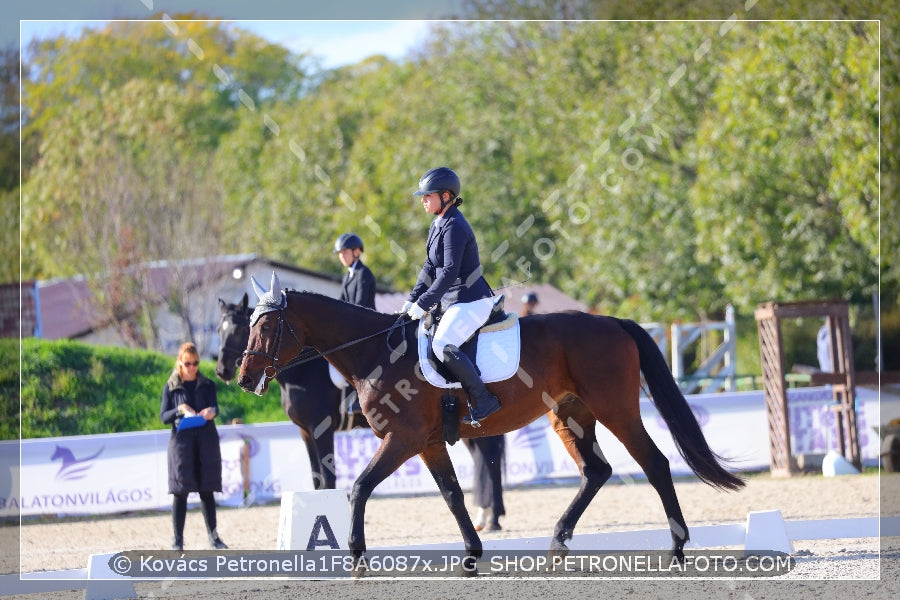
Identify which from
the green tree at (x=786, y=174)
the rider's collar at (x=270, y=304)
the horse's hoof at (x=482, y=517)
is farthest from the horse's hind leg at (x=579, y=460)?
the green tree at (x=786, y=174)

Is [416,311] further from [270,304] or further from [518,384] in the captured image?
[270,304]

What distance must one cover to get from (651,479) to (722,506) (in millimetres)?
4544

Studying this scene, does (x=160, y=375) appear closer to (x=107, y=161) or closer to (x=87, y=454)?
(x=87, y=454)

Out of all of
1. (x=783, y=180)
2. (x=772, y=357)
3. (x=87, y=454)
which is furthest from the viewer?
(x=783, y=180)

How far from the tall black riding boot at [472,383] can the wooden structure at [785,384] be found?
28.2 feet

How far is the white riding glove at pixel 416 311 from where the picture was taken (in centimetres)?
742

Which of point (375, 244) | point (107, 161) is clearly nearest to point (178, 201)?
point (107, 161)

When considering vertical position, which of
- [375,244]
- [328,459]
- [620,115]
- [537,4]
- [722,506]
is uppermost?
[537,4]

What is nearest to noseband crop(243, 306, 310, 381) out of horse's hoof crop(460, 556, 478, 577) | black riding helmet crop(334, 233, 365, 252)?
horse's hoof crop(460, 556, 478, 577)

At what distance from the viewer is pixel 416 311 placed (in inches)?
293

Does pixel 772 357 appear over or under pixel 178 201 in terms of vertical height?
under

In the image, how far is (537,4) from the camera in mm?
32750

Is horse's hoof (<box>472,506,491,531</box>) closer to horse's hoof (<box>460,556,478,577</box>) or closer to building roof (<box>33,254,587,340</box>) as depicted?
horse's hoof (<box>460,556,478,577</box>)

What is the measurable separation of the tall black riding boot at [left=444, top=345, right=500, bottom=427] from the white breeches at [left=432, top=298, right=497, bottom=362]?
65mm
